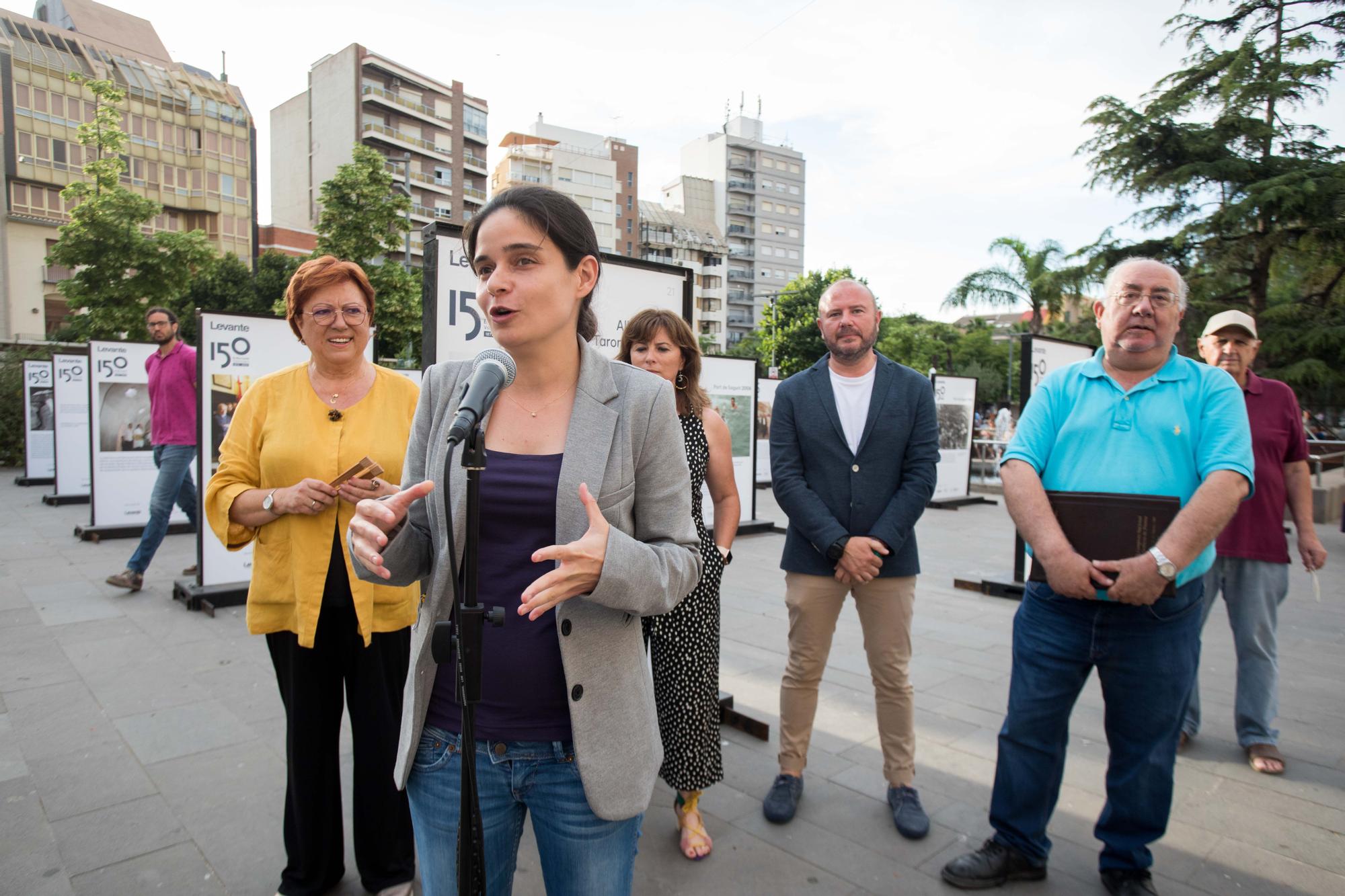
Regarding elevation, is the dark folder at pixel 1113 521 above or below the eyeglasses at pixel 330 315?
below

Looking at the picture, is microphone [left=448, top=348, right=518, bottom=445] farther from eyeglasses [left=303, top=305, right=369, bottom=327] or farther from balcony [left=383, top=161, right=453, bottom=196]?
balcony [left=383, top=161, right=453, bottom=196]

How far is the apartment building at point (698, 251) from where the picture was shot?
301 feet

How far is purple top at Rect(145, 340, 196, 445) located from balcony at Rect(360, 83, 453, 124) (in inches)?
2676

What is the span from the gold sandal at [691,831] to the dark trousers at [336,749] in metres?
1.06

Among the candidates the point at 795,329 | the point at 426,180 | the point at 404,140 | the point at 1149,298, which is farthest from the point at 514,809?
the point at 426,180

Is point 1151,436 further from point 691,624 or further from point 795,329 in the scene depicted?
point 795,329

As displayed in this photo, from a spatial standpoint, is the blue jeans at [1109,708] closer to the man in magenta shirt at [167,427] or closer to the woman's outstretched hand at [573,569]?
the woman's outstretched hand at [573,569]

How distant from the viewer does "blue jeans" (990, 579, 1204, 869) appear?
2.71m

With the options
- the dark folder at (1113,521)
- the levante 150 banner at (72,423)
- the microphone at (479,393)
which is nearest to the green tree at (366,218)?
the levante 150 banner at (72,423)

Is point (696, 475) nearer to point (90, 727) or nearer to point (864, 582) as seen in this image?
point (864, 582)

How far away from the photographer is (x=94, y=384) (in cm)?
1004

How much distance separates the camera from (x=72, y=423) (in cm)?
1259

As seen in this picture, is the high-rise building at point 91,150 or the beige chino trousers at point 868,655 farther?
the high-rise building at point 91,150

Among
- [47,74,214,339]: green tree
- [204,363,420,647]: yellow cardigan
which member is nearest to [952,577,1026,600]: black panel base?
[204,363,420,647]: yellow cardigan
